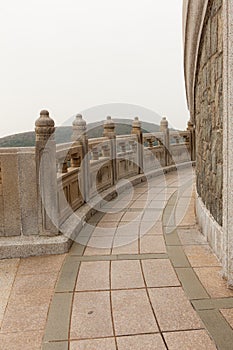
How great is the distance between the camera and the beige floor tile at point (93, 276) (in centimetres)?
351

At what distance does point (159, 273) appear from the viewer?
3.75 metres

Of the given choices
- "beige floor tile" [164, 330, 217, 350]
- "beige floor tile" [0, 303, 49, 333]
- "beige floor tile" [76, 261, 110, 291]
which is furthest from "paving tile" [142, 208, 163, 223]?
"beige floor tile" [164, 330, 217, 350]

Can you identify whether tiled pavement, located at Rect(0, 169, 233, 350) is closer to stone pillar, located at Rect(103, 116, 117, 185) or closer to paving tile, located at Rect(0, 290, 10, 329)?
paving tile, located at Rect(0, 290, 10, 329)

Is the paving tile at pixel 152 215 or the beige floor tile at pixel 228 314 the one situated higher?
the paving tile at pixel 152 215

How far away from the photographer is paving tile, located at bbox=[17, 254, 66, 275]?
394cm

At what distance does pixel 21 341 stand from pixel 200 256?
7.31 feet

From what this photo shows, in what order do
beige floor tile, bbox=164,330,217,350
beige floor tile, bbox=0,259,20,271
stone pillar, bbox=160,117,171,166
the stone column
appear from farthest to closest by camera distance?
stone pillar, bbox=160,117,171,166
beige floor tile, bbox=0,259,20,271
the stone column
beige floor tile, bbox=164,330,217,350

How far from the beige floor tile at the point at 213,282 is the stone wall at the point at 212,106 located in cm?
53

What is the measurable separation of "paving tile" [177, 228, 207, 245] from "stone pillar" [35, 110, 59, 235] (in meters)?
1.63

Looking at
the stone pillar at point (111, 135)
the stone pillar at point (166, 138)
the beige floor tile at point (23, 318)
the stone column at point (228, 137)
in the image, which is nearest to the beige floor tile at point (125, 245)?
the stone column at point (228, 137)

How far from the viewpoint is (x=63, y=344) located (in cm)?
260

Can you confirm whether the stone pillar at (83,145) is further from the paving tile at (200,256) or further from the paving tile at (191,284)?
the paving tile at (191,284)

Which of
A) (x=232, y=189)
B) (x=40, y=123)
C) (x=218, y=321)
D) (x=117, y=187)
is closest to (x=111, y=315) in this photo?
(x=218, y=321)

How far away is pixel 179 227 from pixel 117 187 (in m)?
2.89
